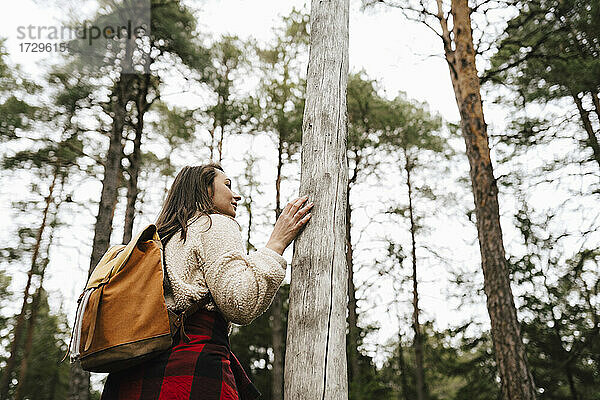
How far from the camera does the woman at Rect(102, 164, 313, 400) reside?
56.6 inches

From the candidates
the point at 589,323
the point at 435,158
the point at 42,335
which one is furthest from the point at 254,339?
the point at 589,323

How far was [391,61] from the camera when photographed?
8.59 m

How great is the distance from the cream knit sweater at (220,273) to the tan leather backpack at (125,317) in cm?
8

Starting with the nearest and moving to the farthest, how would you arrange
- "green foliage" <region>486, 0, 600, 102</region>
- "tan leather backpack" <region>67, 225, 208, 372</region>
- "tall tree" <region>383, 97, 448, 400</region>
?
"tan leather backpack" <region>67, 225, 208, 372</region>
"green foliage" <region>486, 0, 600, 102</region>
"tall tree" <region>383, 97, 448, 400</region>

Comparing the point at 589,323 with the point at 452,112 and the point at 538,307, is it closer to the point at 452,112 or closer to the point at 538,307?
the point at 538,307

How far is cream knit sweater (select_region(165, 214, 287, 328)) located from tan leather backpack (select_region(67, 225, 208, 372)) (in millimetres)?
81

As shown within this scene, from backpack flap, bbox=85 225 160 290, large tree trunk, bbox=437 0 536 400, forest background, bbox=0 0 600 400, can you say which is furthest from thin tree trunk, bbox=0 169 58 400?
backpack flap, bbox=85 225 160 290

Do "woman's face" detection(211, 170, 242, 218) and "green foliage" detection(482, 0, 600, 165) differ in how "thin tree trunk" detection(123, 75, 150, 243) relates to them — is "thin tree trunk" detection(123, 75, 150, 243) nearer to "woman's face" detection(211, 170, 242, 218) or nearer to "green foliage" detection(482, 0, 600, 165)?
"green foliage" detection(482, 0, 600, 165)

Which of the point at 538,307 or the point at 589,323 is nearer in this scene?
the point at 589,323

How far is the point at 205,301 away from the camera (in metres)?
1.58

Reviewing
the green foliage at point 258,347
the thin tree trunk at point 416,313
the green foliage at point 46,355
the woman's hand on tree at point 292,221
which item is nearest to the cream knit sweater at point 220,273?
the woman's hand on tree at point 292,221

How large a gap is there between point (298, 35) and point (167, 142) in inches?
194

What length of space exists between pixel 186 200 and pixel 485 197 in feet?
16.8

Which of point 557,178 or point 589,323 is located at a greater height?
point 557,178
